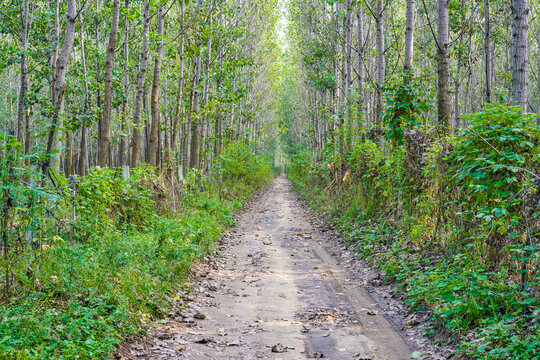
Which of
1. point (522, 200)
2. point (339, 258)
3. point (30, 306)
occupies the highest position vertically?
point (522, 200)

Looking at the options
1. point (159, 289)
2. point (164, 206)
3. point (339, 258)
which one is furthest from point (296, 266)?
point (164, 206)

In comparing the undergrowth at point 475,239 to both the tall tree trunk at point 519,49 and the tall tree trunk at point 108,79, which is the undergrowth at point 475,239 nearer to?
the tall tree trunk at point 519,49

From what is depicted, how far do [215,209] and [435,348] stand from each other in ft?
33.0

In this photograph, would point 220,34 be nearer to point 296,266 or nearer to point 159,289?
point 296,266

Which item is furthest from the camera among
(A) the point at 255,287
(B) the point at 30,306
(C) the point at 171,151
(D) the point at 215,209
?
(D) the point at 215,209

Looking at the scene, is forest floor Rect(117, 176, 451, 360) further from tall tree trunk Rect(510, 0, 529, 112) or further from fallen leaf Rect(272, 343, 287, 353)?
tall tree trunk Rect(510, 0, 529, 112)

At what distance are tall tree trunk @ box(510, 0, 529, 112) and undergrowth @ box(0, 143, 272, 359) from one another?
5885mm

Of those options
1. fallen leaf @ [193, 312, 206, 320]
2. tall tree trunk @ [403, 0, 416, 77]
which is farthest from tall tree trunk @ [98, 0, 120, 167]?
tall tree trunk @ [403, 0, 416, 77]

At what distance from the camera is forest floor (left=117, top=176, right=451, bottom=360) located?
4.61 m

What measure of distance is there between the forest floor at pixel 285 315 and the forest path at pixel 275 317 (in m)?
0.01

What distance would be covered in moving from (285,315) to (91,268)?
107 inches

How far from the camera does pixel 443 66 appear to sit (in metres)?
8.21

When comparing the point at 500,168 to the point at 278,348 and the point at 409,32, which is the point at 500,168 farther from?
the point at 409,32

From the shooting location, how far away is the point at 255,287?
23.4ft
